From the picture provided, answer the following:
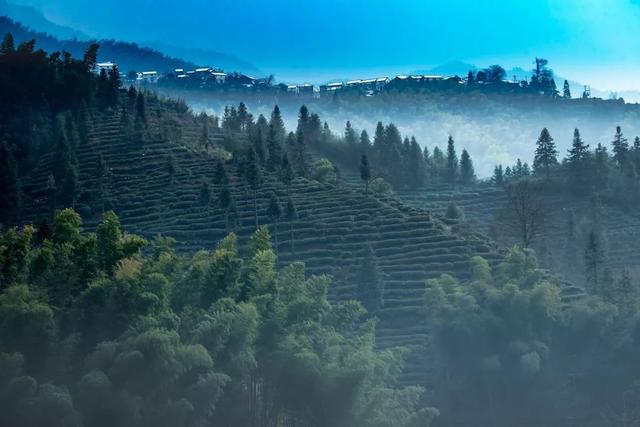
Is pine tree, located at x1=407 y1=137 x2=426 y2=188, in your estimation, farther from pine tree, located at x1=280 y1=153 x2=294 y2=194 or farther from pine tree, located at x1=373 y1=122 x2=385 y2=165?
pine tree, located at x1=280 y1=153 x2=294 y2=194

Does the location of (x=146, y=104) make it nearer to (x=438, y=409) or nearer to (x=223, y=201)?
(x=223, y=201)

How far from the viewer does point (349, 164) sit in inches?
2306

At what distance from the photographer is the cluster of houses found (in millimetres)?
95250

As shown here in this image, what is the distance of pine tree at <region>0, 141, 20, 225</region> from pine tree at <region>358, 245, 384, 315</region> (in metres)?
12.3

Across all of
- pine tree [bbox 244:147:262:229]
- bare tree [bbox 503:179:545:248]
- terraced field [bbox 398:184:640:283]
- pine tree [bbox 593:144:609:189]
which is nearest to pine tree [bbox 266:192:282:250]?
pine tree [bbox 244:147:262:229]

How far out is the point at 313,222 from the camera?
42.8 m

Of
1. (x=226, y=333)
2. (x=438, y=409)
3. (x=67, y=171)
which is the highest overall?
(x=67, y=171)

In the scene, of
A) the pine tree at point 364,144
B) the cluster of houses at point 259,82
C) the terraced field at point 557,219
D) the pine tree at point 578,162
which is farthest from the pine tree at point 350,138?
the cluster of houses at point 259,82

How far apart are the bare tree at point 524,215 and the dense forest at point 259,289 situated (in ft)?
0.73

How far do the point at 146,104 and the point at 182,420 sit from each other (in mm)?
32311

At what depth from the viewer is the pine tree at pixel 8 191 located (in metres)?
40.6

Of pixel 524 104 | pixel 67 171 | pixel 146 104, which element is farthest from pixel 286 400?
pixel 524 104

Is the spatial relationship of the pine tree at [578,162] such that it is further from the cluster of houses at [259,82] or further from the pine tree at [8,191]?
the cluster of houses at [259,82]

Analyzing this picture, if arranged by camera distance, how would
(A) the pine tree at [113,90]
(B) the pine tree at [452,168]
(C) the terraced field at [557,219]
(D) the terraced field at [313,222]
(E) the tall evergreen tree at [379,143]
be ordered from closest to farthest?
(D) the terraced field at [313,222]
(C) the terraced field at [557,219]
(A) the pine tree at [113,90]
(E) the tall evergreen tree at [379,143]
(B) the pine tree at [452,168]
